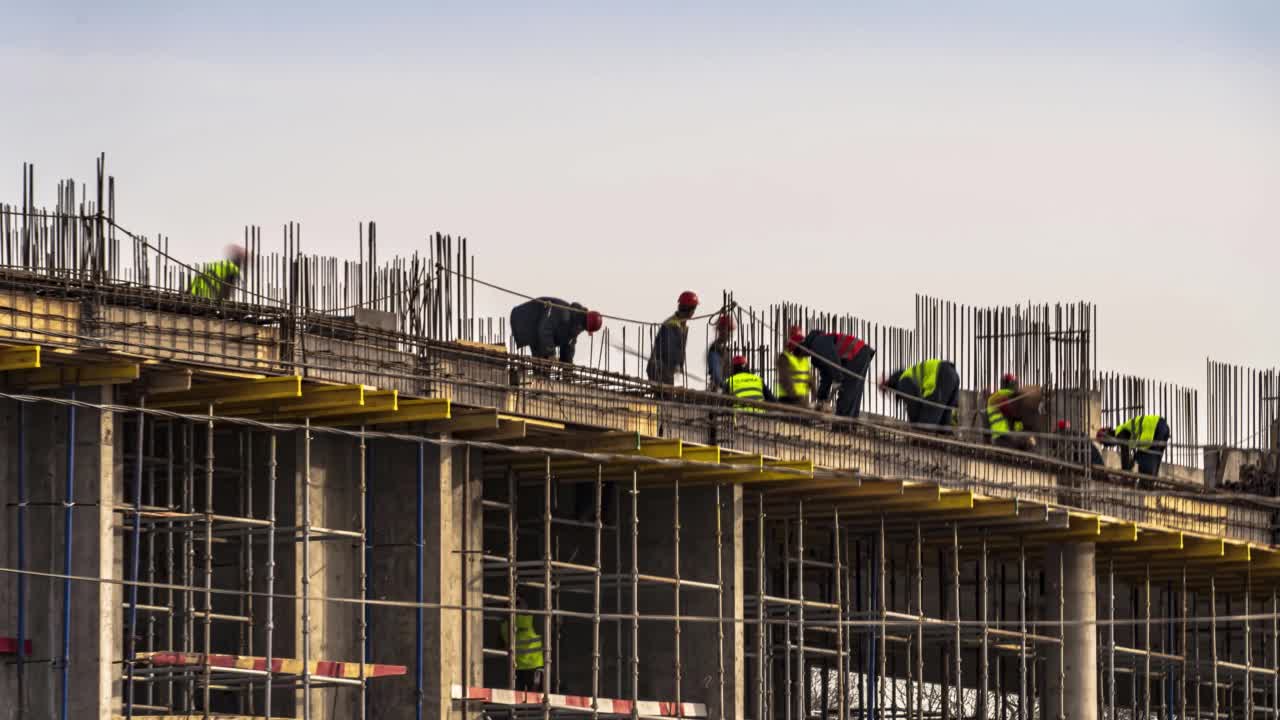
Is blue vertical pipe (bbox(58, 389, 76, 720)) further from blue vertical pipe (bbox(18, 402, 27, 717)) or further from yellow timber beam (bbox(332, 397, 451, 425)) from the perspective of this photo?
yellow timber beam (bbox(332, 397, 451, 425))

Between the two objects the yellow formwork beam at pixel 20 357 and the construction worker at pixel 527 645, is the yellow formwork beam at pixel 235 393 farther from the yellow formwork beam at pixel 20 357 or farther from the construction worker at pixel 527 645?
the construction worker at pixel 527 645

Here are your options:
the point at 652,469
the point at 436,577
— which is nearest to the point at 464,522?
the point at 436,577

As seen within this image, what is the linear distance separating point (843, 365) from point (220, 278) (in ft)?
30.5

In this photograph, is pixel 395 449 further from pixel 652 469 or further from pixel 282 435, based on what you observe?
pixel 652 469

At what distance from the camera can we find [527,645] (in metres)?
30.7

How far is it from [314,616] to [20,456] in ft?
13.8

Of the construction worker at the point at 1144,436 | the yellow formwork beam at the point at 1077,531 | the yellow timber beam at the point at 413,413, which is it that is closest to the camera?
the yellow timber beam at the point at 413,413

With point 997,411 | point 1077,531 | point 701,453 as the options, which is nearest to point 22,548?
point 701,453

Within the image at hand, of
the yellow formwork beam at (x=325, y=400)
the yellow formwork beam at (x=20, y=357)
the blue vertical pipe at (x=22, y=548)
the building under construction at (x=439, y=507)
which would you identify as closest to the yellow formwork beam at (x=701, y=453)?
the building under construction at (x=439, y=507)

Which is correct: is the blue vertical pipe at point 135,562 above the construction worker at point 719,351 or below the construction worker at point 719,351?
below

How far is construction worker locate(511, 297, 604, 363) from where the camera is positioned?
30984 millimetres

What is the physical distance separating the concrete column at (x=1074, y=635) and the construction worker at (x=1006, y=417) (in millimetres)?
2097

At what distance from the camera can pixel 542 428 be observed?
29.5m

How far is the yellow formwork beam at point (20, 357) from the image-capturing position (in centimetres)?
2427
